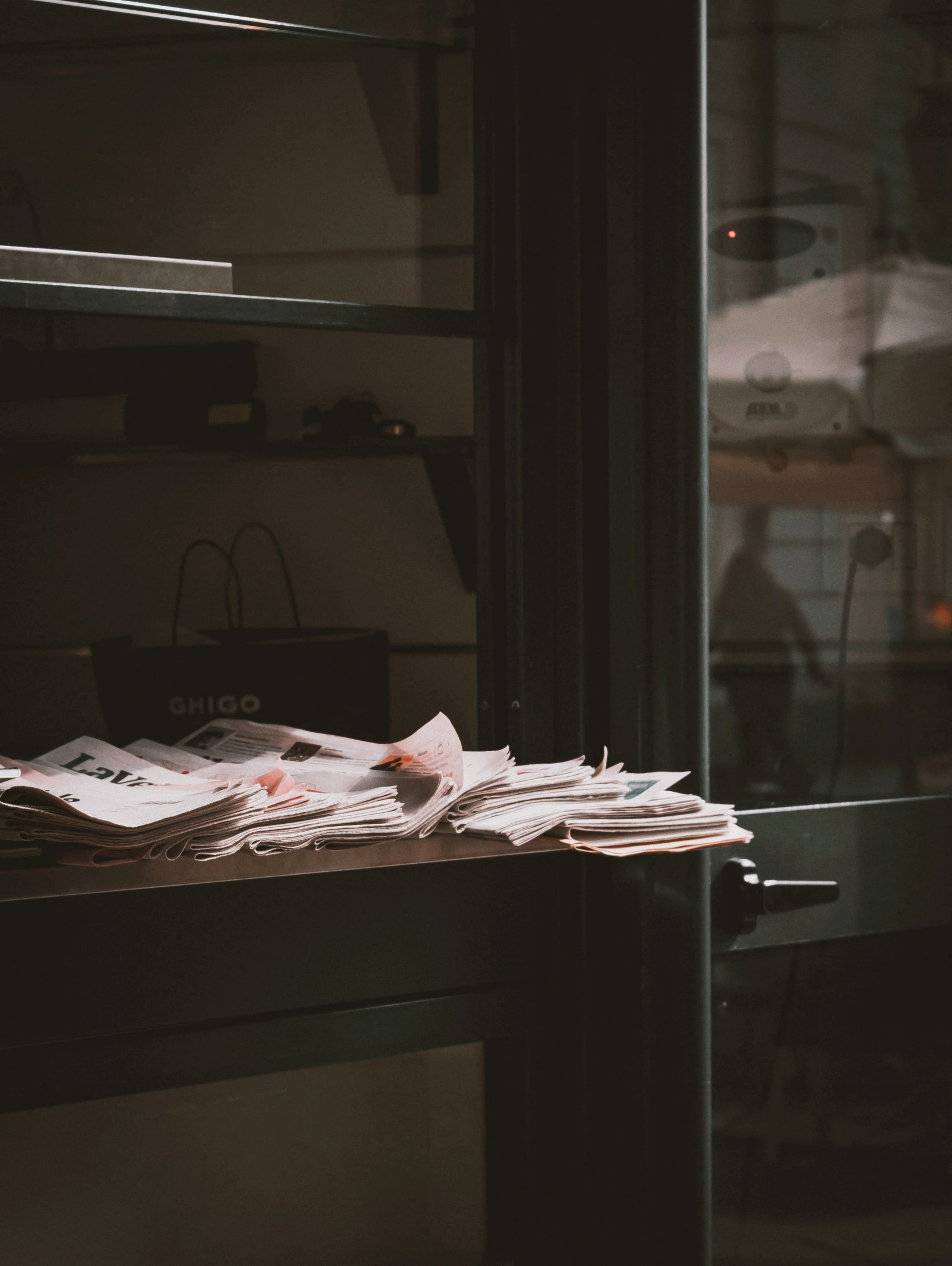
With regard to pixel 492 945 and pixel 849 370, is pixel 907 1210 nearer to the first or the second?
pixel 492 945

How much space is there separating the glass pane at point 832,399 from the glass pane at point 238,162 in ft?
1.87

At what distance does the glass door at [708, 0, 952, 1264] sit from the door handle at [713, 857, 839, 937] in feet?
0.52

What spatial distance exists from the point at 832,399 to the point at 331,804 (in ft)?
2.70

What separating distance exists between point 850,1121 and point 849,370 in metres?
0.91

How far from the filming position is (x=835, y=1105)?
1.24m

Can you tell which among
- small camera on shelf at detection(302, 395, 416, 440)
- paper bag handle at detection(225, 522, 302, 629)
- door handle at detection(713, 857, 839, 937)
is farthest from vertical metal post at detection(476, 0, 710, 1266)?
paper bag handle at detection(225, 522, 302, 629)

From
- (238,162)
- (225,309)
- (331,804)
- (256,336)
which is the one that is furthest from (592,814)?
(238,162)

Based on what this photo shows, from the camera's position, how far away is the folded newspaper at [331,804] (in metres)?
0.78

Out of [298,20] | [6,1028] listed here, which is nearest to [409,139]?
[298,20]

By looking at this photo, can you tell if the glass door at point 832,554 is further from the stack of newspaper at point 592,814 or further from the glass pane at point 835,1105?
the stack of newspaper at point 592,814

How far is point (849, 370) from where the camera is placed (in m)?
1.28

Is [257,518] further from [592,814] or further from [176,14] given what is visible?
[592,814]

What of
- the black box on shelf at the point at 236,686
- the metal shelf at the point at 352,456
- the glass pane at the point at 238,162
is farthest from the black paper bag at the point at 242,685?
the glass pane at the point at 238,162

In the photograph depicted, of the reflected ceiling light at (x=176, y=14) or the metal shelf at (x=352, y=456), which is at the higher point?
the reflected ceiling light at (x=176, y=14)
